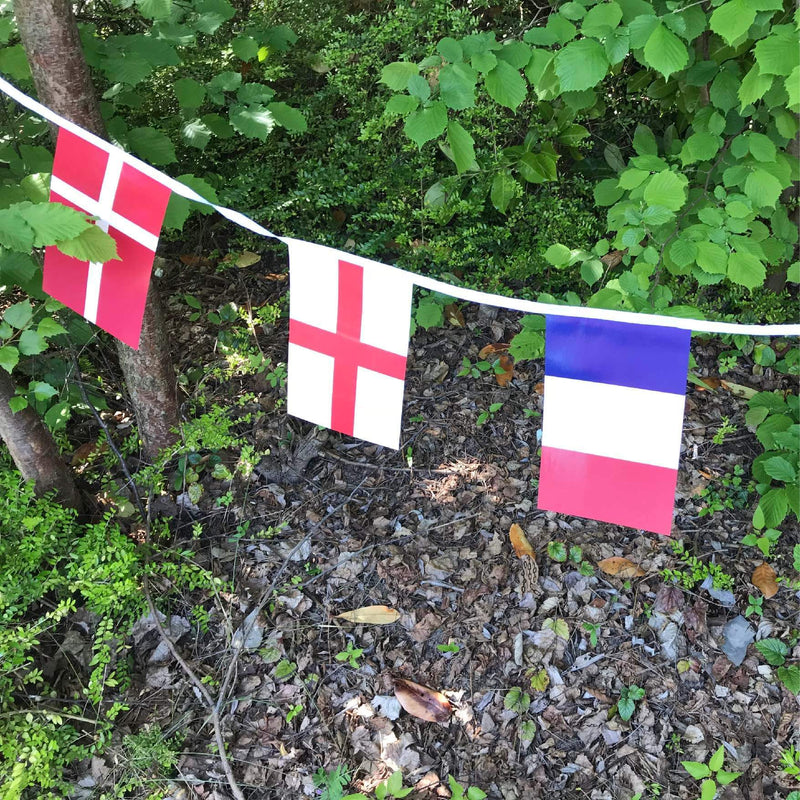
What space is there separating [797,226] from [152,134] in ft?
9.40

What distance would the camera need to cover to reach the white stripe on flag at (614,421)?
1569mm

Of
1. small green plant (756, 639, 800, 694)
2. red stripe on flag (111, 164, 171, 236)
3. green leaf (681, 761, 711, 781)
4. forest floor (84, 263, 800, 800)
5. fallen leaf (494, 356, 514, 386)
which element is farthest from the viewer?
fallen leaf (494, 356, 514, 386)

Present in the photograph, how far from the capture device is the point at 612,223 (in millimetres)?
2498

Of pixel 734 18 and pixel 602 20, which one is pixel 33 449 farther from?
pixel 734 18

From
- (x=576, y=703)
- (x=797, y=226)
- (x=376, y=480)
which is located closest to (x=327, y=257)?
(x=376, y=480)

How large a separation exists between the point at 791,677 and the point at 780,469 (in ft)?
2.50

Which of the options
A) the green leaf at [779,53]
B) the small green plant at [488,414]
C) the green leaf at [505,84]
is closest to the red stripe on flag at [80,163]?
the green leaf at [505,84]

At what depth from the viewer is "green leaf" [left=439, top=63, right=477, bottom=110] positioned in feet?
6.89

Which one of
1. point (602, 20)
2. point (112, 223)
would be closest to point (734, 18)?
point (602, 20)

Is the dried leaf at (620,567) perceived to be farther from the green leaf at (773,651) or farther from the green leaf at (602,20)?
the green leaf at (602,20)

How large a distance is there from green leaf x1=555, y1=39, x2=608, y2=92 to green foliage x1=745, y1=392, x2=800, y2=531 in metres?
1.47

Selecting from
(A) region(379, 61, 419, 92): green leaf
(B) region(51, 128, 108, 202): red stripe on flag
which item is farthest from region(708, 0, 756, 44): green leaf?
(B) region(51, 128, 108, 202): red stripe on flag

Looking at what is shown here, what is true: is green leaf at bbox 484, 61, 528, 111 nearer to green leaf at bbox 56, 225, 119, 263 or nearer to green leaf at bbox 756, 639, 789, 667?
green leaf at bbox 56, 225, 119, 263

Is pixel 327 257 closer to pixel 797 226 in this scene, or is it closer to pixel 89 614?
pixel 89 614
